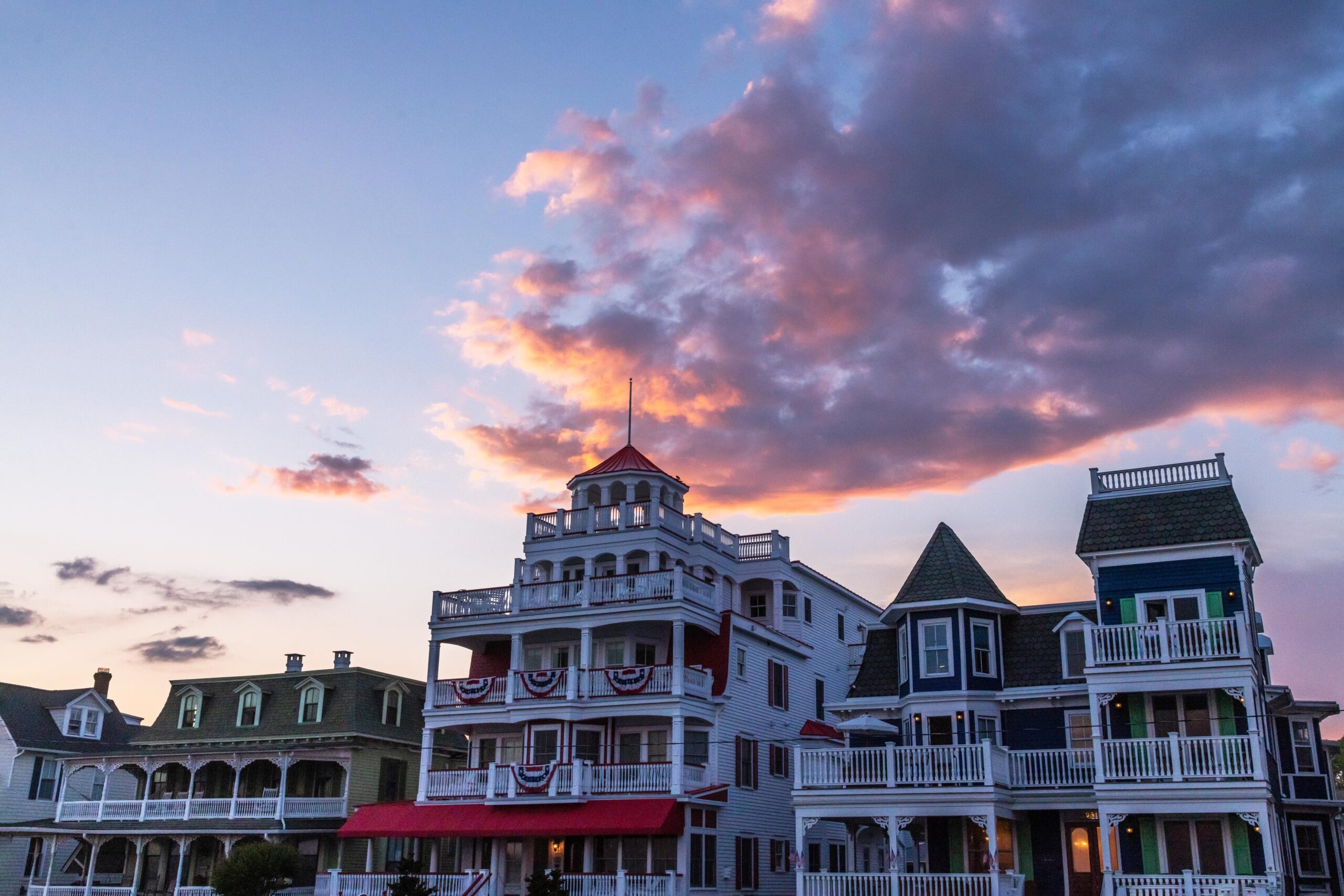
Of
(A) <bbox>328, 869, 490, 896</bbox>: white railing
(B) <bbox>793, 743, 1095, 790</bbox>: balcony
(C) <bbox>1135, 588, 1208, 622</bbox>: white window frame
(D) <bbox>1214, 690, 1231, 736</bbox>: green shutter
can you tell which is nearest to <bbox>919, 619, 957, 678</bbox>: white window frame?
(B) <bbox>793, 743, 1095, 790</bbox>: balcony

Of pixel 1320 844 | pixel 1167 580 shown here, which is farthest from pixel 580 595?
pixel 1320 844

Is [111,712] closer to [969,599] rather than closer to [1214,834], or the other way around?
[969,599]

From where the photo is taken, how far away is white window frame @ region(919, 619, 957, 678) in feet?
120

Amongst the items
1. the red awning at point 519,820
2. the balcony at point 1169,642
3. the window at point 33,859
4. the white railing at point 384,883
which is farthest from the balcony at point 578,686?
the window at point 33,859

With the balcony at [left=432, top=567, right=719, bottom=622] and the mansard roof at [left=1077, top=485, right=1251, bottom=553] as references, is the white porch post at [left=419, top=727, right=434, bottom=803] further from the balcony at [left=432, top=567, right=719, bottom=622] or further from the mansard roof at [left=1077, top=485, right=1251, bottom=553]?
the mansard roof at [left=1077, top=485, right=1251, bottom=553]

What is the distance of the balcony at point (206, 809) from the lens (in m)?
46.7

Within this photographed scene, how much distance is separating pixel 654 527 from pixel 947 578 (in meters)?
11.5

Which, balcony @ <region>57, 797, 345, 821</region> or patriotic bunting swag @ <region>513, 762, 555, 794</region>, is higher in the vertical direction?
patriotic bunting swag @ <region>513, 762, 555, 794</region>

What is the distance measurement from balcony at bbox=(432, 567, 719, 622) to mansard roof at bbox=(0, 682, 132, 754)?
80.0 feet

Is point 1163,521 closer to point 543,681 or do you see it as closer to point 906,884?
point 906,884

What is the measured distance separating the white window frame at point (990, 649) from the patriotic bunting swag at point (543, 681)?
14.0 m

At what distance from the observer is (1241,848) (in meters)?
30.5

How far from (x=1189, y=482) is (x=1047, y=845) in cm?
1096

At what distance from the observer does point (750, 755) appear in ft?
141
